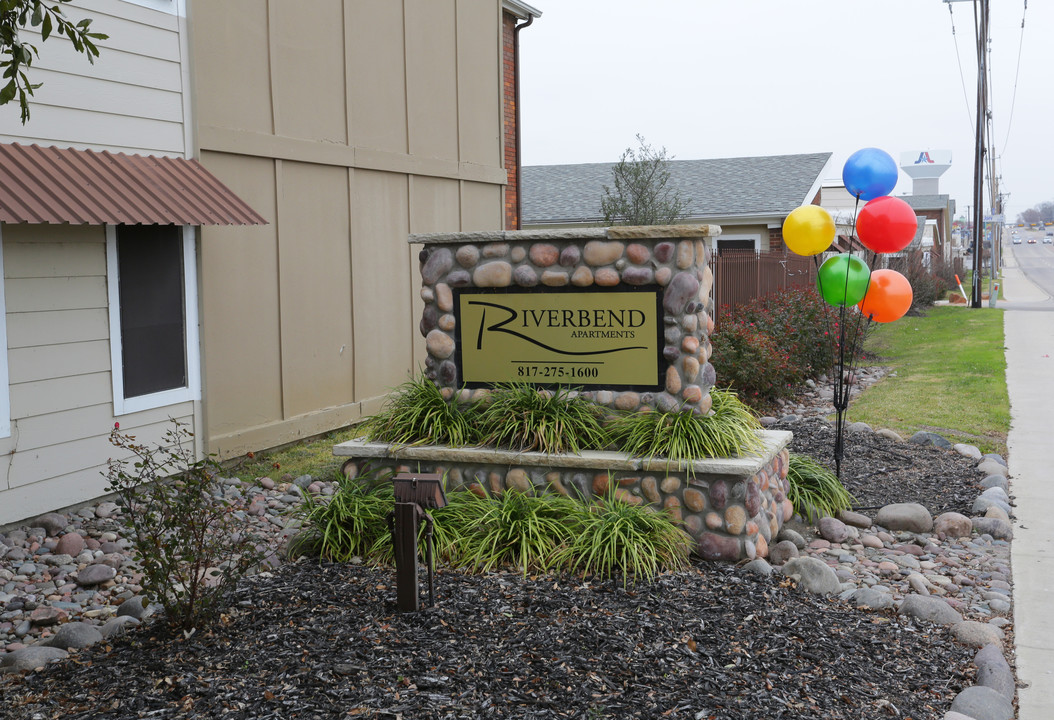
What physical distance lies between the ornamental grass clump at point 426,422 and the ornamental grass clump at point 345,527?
1.55 feet

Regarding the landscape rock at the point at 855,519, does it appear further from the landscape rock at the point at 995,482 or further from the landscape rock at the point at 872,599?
the landscape rock at the point at 872,599

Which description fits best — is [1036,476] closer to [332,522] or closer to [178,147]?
[332,522]

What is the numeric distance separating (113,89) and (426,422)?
3.60 metres

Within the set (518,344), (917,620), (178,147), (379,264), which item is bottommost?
(917,620)

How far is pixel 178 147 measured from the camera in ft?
25.6

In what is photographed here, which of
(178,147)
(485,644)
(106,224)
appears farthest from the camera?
(178,147)

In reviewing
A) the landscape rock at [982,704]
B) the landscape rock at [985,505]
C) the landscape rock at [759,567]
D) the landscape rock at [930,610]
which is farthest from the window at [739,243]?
the landscape rock at [982,704]

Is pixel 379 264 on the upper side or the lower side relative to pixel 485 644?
upper

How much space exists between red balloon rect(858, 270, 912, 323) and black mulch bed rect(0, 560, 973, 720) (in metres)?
3.04

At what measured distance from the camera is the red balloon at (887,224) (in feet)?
22.5

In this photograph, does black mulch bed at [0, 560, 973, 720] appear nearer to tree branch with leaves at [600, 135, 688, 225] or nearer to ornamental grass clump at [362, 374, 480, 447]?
ornamental grass clump at [362, 374, 480, 447]

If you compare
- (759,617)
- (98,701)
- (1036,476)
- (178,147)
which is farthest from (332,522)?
(1036,476)

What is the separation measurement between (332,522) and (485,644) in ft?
5.96

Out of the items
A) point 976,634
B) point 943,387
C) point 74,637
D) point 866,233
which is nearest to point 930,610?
point 976,634
